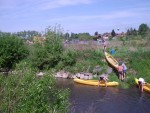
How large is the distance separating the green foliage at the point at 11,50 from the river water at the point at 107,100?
8.40m

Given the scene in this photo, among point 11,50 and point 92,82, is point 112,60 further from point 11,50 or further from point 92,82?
point 11,50

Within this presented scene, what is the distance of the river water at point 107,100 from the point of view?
19.9 m

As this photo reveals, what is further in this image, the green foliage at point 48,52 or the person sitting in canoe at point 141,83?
the green foliage at point 48,52

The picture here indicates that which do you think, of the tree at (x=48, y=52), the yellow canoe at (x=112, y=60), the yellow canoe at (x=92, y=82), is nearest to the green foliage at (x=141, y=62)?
the yellow canoe at (x=112, y=60)

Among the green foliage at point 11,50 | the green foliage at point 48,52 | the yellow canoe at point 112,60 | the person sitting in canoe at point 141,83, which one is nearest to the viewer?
the person sitting in canoe at point 141,83

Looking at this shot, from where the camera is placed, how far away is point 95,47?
36.3m

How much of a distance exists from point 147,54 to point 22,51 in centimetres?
1362

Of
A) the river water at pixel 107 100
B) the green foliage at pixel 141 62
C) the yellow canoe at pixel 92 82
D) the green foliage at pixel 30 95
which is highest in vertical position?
the green foliage at pixel 30 95

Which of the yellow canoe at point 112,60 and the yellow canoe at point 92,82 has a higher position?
the yellow canoe at point 112,60

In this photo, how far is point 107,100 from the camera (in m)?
22.5

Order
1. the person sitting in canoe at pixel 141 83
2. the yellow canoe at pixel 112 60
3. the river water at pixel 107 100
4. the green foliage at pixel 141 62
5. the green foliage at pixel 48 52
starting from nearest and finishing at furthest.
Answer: the river water at pixel 107 100, the person sitting in canoe at pixel 141 83, the green foliage at pixel 141 62, the yellow canoe at pixel 112 60, the green foliage at pixel 48 52

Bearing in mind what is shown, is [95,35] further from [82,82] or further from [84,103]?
[84,103]

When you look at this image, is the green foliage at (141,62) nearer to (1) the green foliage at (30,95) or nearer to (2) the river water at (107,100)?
(2) the river water at (107,100)

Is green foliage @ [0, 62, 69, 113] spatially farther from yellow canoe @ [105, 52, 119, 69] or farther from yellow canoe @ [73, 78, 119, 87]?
yellow canoe @ [105, 52, 119, 69]
